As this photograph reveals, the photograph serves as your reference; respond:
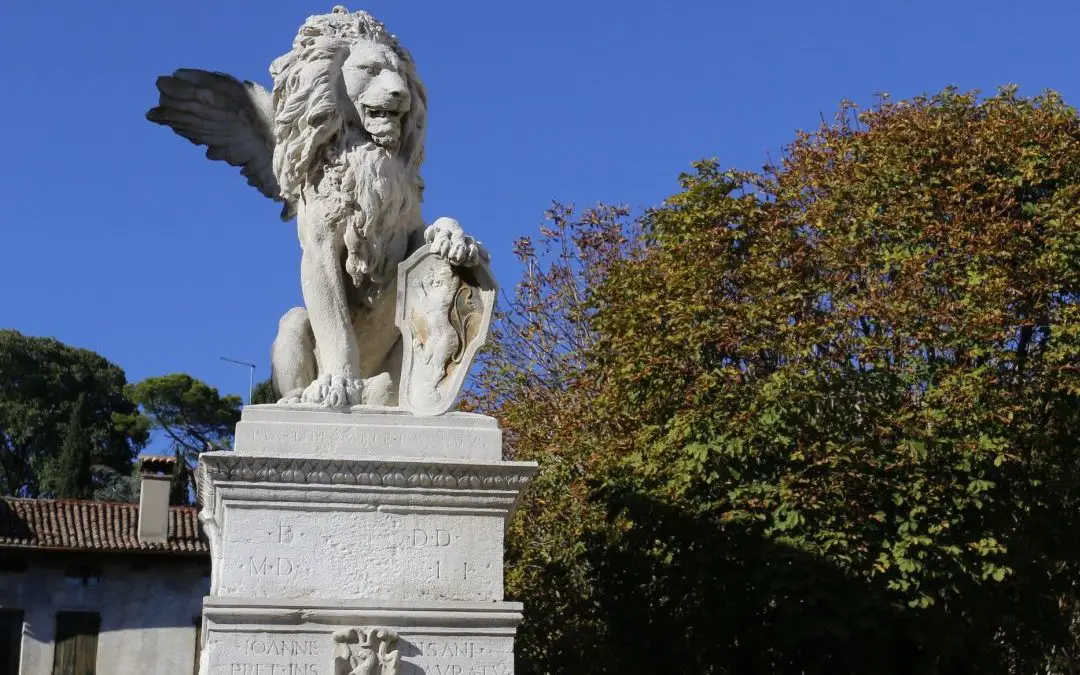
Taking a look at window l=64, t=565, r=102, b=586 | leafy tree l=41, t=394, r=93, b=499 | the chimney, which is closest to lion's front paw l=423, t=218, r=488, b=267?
the chimney

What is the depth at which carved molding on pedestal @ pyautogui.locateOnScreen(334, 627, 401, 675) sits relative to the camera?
8.03 meters

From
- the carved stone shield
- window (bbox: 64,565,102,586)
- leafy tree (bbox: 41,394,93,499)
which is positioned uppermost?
leafy tree (bbox: 41,394,93,499)

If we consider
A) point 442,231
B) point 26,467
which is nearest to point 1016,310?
point 442,231

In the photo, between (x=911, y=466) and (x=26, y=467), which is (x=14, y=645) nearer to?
(x=26, y=467)

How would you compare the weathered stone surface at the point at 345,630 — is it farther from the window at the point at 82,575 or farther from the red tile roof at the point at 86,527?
the window at the point at 82,575

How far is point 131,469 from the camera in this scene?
5756cm

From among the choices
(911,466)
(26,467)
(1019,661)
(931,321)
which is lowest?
(1019,661)

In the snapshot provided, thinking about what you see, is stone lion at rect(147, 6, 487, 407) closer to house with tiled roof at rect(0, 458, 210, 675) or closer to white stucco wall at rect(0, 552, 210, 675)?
house with tiled roof at rect(0, 458, 210, 675)

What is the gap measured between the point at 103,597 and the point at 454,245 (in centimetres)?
3039

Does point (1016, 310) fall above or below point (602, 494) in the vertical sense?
above

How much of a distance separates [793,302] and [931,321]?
154cm

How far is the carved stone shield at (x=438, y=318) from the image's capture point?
878 cm

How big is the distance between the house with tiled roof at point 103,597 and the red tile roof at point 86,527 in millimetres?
34

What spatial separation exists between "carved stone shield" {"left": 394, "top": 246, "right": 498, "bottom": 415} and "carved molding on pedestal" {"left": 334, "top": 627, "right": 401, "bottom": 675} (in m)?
1.25
